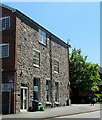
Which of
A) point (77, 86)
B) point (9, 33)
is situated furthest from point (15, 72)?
point (77, 86)

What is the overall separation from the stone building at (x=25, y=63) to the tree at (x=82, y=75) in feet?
53.1

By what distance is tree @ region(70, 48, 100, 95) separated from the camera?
41438 millimetres

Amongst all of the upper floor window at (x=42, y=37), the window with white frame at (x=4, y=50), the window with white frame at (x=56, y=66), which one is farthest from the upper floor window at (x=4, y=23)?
the window with white frame at (x=56, y=66)

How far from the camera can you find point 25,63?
64.6 ft

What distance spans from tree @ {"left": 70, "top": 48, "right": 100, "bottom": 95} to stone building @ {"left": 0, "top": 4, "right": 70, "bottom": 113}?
16185 millimetres

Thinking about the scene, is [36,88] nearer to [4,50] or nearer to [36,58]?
[36,58]

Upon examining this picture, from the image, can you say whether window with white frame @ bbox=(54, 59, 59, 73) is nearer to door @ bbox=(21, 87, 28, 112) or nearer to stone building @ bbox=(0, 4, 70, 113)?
stone building @ bbox=(0, 4, 70, 113)

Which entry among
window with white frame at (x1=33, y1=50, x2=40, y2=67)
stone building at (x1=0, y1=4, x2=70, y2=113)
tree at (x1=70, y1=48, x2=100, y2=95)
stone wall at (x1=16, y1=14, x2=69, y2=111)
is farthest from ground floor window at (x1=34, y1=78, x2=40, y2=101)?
tree at (x1=70, y1=48, x2=100, y2=95)

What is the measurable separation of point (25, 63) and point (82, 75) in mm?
24095

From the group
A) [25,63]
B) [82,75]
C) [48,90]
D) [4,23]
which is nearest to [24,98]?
[25,63]

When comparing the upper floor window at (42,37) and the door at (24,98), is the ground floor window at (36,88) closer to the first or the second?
the door at (24,98)

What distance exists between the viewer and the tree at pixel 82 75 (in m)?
41.4


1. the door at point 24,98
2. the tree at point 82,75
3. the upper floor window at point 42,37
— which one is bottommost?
→ the door at point 24,98

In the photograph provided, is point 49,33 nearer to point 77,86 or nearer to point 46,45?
point 46,45
